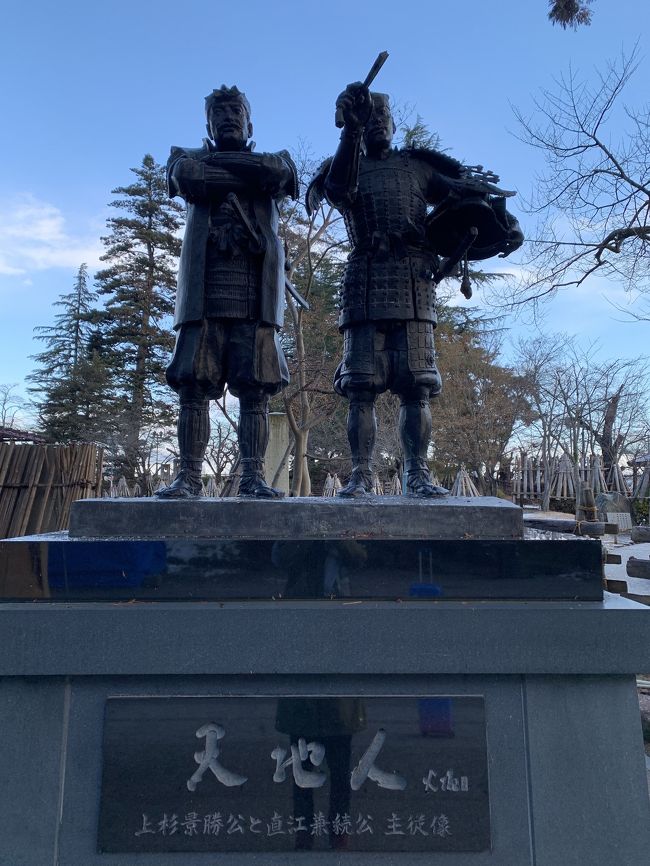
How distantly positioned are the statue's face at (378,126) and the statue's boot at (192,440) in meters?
1.81

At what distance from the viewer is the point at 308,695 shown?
220 cm

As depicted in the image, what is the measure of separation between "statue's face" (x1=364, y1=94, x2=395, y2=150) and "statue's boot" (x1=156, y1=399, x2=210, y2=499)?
5.95 feet

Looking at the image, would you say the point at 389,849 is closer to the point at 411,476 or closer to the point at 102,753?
the point at 102,753

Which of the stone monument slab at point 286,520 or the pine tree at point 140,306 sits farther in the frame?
the pine tree at point 140,306

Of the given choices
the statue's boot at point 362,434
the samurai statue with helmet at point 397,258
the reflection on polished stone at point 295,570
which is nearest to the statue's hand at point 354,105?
the samurai statue with helmet at point 397,258

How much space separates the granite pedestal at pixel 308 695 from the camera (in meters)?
2.09

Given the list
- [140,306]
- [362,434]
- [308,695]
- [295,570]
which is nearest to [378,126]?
[362,434]

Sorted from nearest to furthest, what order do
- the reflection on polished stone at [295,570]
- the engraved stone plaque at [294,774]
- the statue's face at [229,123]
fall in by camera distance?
the engraved stone plaque at [294,774] → the reflection on polished stone at [295,570] → the statue's face at [229,123]

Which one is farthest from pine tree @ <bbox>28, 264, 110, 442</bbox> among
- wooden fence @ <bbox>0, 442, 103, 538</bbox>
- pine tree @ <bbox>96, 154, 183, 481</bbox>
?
wooden fence @ <bbox>0, 442, 103, 538</bbox>

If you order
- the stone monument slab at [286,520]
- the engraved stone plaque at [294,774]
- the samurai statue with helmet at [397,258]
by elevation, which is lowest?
the engraved stone plaque at [294,774]

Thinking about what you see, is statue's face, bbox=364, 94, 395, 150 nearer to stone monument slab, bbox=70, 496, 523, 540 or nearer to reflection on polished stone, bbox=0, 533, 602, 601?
stone monument slab, bbox=70, 496, 523, 540

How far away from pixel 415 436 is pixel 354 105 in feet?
5.60

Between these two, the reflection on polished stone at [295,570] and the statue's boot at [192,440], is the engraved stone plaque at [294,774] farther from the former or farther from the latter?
the statue's boot at [192,440]

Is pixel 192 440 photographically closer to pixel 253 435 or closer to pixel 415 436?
pixel 253 435
